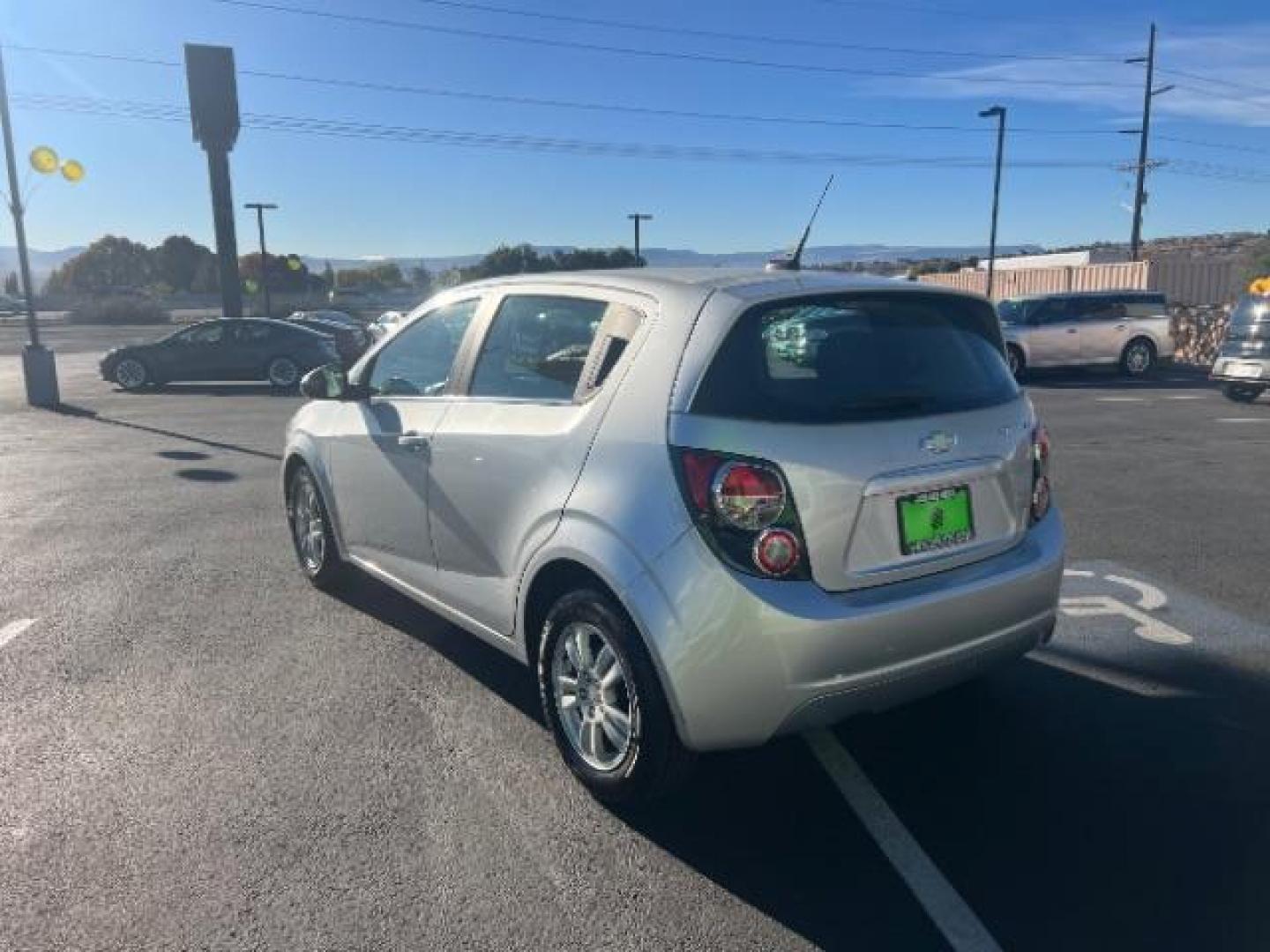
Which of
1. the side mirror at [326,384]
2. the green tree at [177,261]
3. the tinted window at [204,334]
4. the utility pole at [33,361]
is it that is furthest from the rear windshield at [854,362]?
the green tree at [177,261]

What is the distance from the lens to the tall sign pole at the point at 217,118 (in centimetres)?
2830

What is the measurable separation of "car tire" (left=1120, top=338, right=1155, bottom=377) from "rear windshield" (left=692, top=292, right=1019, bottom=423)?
1780 centimetres

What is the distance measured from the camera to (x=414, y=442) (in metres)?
4.16

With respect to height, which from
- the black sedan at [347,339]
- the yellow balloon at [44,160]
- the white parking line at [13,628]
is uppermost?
the yellow balloon at [44,160]

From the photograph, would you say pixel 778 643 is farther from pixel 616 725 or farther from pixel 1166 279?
pixel 1166 279

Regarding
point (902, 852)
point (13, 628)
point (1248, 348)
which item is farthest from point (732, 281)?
point (1248, 348)

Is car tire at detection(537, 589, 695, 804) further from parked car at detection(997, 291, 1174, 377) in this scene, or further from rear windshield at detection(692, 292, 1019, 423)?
parked car at detection(997, 291, 1174, 377)

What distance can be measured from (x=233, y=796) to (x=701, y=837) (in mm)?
1599

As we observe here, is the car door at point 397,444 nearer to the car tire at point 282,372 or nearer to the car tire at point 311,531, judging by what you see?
the car tire at point 311,531

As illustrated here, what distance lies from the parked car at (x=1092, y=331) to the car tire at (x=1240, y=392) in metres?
4.00

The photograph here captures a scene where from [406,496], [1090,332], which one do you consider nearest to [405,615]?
[406,496]

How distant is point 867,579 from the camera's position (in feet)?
9.55

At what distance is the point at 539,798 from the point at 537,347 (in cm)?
164

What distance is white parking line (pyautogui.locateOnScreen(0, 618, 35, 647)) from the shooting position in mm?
4859
